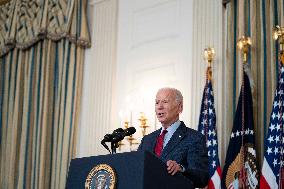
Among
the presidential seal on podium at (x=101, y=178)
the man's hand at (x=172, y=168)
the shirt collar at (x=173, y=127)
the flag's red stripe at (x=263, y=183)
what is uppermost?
the shirt collar at (x=173, y=127)

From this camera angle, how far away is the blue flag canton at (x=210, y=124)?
6242 mm

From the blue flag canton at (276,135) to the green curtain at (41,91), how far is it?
340 cm

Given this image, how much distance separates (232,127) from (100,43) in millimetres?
2868

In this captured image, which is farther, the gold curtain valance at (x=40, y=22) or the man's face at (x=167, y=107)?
the gold curtain valance at (x=40, y=22)

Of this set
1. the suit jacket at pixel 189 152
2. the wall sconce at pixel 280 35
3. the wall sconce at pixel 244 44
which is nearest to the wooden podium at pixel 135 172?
the suit jacket at pixel 189 152

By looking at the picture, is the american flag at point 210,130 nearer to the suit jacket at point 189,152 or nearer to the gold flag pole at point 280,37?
the gold flag pole at point 280,37

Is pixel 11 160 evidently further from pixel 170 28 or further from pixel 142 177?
pixel 142 177

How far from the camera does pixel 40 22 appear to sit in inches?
350

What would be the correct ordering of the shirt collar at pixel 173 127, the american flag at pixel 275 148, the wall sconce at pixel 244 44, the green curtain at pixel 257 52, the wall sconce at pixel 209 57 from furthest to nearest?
the wall sconce at pixel 209 57, the wall sconce at pixel 244 44, the green curtain at pixel 257 52, the american flag at pixel 275 148, the shirt collar at pixel 173 127

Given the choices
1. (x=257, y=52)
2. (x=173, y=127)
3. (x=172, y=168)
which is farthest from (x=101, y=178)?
(x=257, y=52)

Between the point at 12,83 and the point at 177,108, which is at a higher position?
the point at 12,83

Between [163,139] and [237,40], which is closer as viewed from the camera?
[163,139]

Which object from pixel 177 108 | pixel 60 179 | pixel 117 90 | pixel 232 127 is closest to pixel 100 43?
pixel 117 90

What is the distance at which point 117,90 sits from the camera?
7926 millimetres
